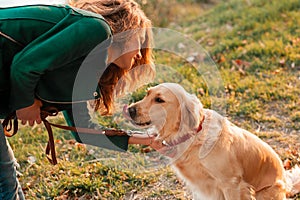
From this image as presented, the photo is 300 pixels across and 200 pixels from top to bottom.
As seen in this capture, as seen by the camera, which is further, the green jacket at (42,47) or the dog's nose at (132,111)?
the dog's nose at (132,111)

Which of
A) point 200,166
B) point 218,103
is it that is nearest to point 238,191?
point 200,166

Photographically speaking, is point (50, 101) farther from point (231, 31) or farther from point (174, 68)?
point (231, 31)

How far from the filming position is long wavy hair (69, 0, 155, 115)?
9.94ft

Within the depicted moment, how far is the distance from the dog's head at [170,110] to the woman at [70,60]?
233 millimetres

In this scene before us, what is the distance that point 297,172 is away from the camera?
148 inches

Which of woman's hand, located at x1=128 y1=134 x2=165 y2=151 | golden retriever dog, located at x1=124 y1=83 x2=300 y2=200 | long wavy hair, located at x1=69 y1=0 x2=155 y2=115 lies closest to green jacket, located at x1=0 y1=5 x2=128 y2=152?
long wavy hair, located at x1=69 y1=0 x2=155 y2=115

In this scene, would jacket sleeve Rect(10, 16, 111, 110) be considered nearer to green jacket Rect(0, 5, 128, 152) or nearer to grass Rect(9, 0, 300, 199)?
green jacket Rect(0, 5, 128, 152)

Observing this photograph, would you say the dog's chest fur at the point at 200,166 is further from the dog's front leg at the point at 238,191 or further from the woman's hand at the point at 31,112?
the woman's hand at the point at 31,112

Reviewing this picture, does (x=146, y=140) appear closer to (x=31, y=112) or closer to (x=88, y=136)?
(x=88, y=136)

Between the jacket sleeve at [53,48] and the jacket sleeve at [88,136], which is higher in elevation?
the jacket sleeve at [53,48]

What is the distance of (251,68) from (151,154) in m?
2.24

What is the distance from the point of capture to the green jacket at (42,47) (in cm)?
263

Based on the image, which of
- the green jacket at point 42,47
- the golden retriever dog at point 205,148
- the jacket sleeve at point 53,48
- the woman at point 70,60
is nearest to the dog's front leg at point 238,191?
the golden retriever dog at point 205,148

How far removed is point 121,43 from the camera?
3049mm
